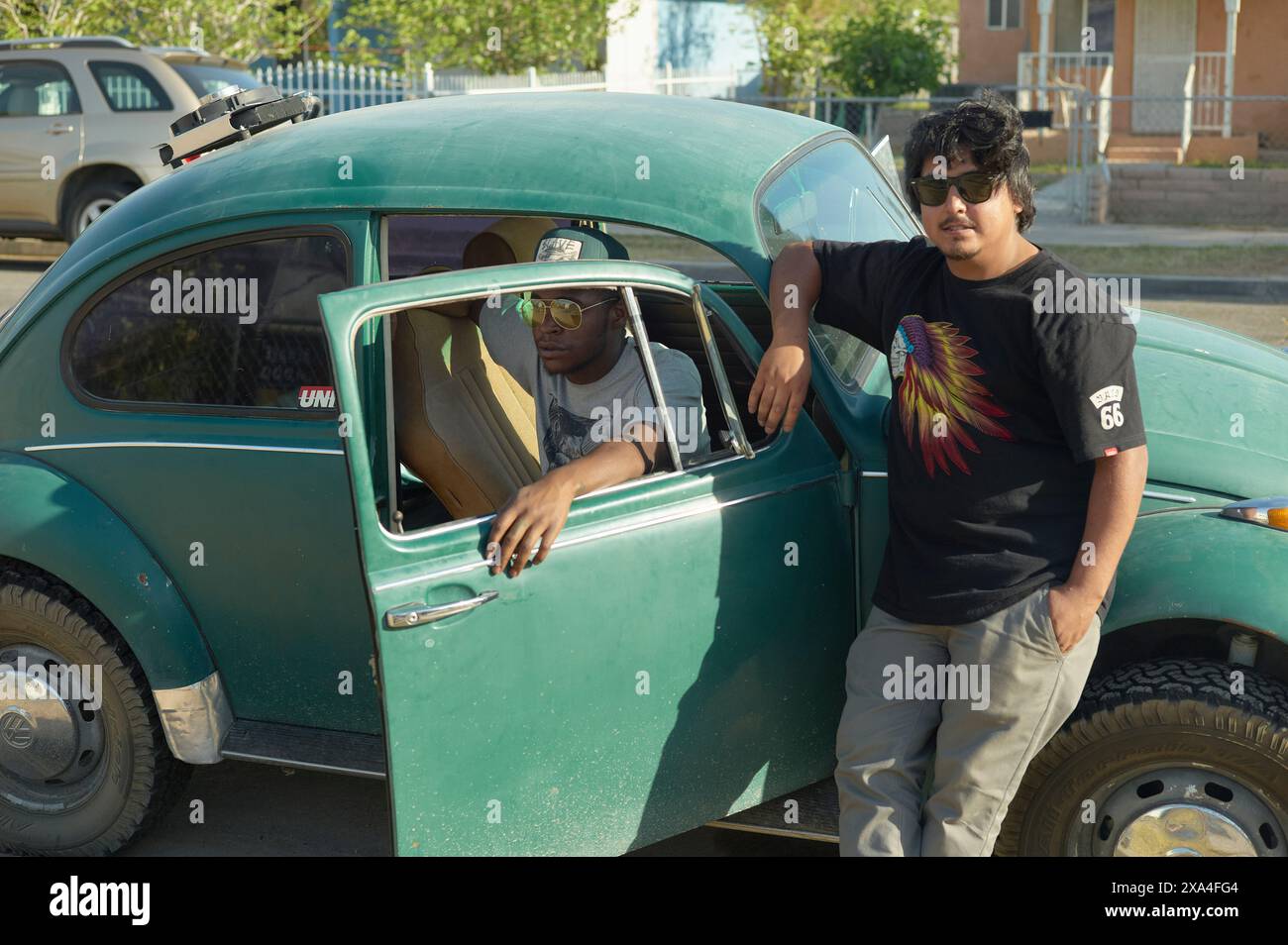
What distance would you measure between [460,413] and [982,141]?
148cm

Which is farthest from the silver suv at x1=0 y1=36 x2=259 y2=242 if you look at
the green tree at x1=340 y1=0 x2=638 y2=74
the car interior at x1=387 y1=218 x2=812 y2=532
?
the car interior at x1=387 y1=218 x2=812 y2=532

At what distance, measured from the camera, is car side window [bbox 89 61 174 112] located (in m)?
13.6

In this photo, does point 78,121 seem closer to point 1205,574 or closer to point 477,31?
point 477,31

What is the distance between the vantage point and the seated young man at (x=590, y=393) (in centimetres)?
319

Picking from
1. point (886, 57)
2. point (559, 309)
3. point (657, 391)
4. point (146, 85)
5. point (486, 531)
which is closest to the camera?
point (486, 531)

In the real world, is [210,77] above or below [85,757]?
above

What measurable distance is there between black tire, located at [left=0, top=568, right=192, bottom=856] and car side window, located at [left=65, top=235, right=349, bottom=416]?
58cm

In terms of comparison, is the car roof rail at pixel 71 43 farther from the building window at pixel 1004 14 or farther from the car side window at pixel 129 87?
the building window at pixel 1004 14

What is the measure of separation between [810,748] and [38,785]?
7.21 ft

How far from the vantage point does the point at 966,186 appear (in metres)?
3.07

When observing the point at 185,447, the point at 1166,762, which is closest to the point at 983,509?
the point at 1166,762

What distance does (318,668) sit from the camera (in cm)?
373

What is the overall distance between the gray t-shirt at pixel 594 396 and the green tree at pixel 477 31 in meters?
16.4
